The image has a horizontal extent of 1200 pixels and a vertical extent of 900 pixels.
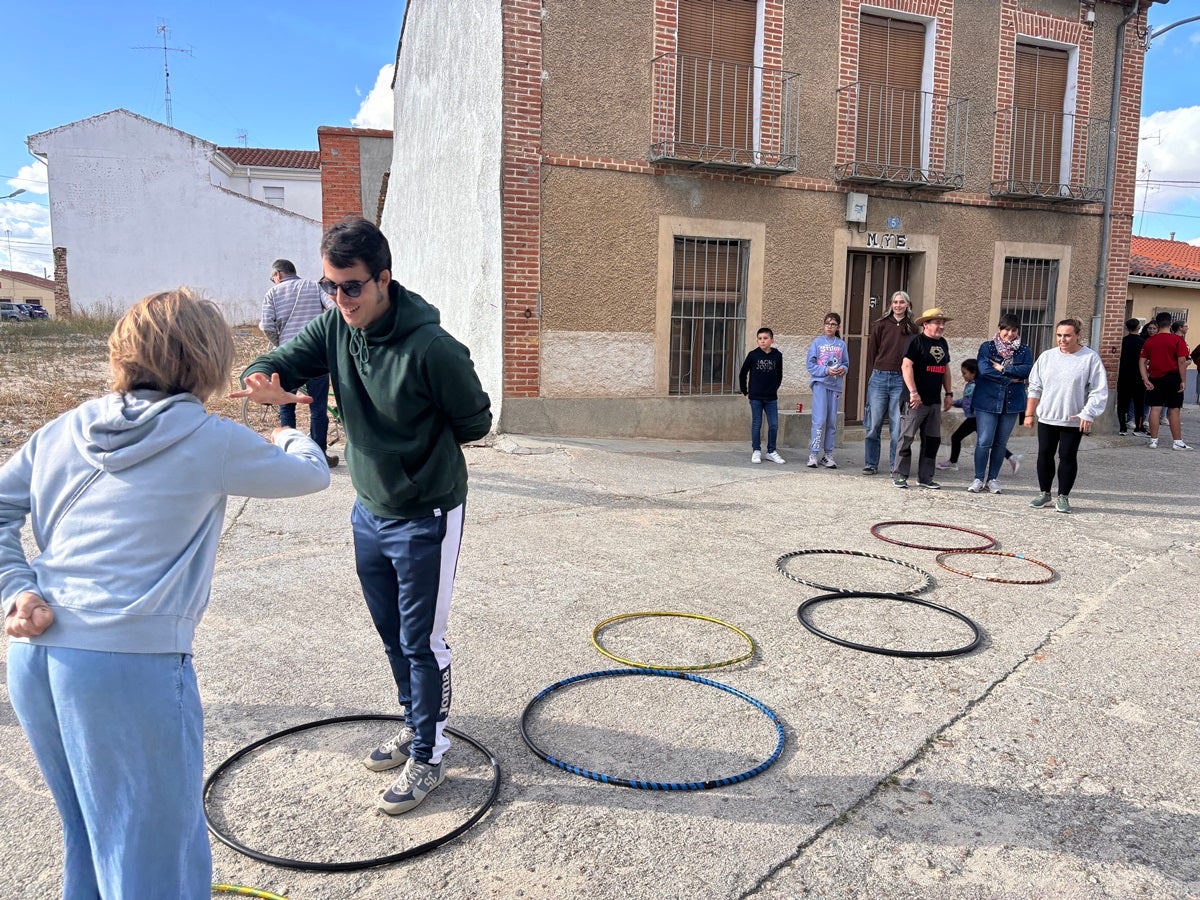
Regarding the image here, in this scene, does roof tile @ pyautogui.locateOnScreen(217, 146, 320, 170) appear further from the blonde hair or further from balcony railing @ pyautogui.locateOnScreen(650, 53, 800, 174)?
the blonde hair

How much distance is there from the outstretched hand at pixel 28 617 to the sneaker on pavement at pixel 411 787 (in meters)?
1.38

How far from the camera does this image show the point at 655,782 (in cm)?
296

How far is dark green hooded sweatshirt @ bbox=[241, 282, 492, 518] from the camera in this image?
2.67 metres

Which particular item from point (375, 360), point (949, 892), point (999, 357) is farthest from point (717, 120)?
point (949, 892)

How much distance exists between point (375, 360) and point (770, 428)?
806 cm

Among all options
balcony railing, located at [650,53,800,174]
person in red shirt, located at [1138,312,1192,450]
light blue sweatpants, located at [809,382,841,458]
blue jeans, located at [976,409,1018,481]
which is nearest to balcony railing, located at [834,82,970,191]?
balcony railing, located at [650,53,800,174]

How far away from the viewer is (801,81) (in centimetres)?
1153

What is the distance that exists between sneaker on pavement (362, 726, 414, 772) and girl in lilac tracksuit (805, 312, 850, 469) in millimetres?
7572

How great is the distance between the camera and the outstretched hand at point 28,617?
1.71m

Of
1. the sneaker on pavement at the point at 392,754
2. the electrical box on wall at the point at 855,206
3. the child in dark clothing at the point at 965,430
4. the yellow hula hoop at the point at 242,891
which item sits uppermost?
the electrical box on wall at the point at 855,206

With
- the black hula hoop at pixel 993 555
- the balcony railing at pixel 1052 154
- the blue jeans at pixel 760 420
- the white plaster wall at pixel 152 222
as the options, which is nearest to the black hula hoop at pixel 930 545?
the black hula hoop at pixel 993 555

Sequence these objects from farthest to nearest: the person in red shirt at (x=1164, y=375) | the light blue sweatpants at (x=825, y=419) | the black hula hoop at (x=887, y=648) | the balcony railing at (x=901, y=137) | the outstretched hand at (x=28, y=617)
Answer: the person in red shirt at (x=1164, y=375), the balcony railing at (x=901, y=137), the light blue sweatpants at (x=825, y=419), the black hula hoop at (x=887, y=648), the outstretched hand at (x=28, y=617)

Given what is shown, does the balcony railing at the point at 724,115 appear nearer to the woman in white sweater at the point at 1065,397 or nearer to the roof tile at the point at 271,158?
the woman in white sweater at the point at 1065,397

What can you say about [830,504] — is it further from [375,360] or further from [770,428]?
[375,360]
